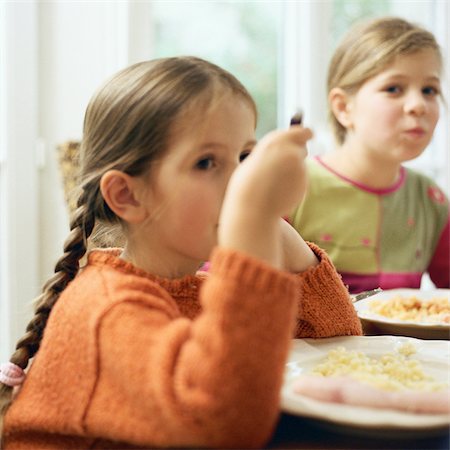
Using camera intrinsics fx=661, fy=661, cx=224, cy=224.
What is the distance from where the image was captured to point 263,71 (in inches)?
111

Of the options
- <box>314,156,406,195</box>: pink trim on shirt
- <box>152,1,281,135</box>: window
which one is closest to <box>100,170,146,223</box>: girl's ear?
<box>314,156,406,195</box>: pink trim on shirt

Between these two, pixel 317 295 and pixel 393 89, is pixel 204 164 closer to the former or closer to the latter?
pixel 317 295

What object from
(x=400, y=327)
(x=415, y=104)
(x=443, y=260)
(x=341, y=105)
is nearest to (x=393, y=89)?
(x=415, y=104)

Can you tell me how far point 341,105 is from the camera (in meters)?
1.91

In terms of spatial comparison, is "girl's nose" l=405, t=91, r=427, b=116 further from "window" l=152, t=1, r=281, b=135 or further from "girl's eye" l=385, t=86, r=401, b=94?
"window" l=152, t=1, r=281, b=135

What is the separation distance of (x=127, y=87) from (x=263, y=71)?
6.77ft

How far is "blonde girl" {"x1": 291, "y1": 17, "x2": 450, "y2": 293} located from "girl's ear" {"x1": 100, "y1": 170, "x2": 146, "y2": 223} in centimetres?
89

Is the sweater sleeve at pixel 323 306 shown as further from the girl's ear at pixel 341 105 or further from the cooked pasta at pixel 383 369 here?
the girl's ear at pixel 341 105

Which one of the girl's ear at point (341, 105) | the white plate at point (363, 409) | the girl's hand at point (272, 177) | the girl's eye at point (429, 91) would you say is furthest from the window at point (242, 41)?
the girl's hand at point (272, 177)

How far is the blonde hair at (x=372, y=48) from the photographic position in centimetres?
173

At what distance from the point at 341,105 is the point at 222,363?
Answer: 1.47 m

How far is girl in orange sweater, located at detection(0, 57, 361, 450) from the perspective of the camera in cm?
57

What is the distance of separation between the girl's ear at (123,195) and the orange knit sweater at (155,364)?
2.5 inches

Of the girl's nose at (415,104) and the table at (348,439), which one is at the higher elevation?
the girl's nose at (415,104)
